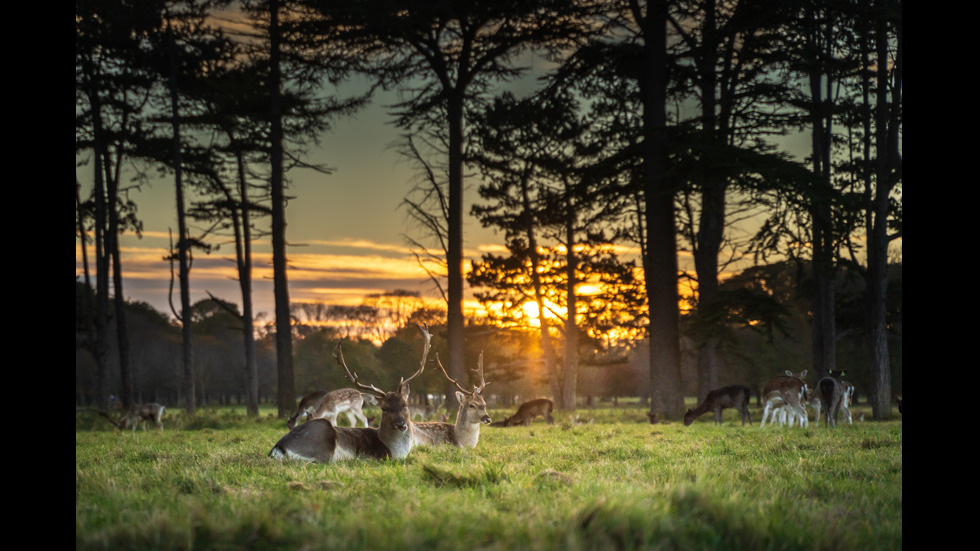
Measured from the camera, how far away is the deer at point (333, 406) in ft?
47.3

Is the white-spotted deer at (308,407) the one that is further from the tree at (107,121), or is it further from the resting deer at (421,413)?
the tree at (107,121)

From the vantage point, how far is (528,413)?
55.9 ft

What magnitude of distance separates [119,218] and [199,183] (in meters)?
3.67

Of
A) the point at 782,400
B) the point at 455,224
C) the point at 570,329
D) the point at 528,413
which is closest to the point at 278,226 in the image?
the point at 455,224

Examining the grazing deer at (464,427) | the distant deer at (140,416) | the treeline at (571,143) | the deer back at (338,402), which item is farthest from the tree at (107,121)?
the grazing deer at (464,427)

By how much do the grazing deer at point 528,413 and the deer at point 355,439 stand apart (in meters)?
8.57

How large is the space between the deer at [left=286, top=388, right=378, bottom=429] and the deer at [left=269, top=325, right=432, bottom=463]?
6320mm

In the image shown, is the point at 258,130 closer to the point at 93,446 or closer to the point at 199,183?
the point at 199,183

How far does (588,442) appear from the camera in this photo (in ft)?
31.8

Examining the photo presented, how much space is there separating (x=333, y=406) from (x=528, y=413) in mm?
4907

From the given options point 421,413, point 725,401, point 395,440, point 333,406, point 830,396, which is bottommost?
point 421,413

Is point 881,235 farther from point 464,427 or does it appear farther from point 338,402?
point 338,402

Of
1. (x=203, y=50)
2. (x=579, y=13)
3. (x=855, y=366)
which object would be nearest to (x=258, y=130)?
(x=203, y=50)

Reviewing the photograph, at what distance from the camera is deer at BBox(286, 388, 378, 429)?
14430 millimetres
